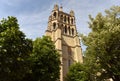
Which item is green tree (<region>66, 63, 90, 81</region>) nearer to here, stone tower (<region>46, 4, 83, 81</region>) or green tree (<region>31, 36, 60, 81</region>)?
green tree (<region>31, 36, 60, 81</region>)

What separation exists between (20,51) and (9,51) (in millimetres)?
1060

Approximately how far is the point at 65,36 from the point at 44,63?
3006 cm

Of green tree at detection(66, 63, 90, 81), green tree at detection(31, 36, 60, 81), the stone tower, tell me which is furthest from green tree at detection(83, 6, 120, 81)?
the stone tower

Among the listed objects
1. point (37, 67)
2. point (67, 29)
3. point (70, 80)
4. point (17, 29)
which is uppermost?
point (67, 29)

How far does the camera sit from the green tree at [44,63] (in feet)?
70.1

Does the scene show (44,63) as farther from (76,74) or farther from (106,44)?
(76,74)

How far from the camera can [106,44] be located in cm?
1708

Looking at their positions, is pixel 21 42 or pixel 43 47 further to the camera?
pixel 43 47

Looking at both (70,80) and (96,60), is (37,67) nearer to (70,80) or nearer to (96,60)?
(96,60)

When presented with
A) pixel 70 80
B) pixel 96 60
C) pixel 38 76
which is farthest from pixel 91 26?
pixel 70 80

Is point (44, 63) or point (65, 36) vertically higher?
point (65, 36)

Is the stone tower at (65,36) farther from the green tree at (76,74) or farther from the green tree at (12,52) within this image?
the green tree at (12,52)

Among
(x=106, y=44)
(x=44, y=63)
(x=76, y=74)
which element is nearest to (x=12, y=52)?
(x=44, y=63)

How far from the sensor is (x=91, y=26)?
1894 centimetres
